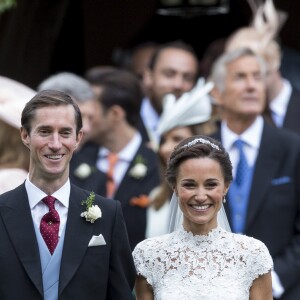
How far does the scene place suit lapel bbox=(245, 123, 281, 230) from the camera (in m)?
8.47

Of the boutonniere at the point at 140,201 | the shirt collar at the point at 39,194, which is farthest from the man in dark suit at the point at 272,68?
the shirt collar at the point at 39,194

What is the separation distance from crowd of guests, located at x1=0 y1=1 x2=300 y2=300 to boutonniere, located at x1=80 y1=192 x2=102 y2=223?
0.03 m

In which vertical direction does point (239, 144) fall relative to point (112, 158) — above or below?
above

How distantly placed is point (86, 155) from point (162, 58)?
5.47ft

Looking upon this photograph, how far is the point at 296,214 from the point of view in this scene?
335 inches

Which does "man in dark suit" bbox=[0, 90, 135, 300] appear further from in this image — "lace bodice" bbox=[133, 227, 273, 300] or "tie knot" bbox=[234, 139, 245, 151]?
"tie knot" bbox=[234, 139, 245, 151]

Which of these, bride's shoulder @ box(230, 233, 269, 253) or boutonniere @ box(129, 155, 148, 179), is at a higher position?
bride's shoulder @ box(230, 233, 269, 253)

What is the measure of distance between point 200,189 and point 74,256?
27.2 inches

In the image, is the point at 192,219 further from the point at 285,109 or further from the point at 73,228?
the point at 285,109

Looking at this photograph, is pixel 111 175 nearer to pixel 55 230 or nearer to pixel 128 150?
pixel 128 150

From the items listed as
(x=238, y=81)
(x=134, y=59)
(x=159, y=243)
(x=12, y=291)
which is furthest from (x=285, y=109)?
(x=12, y=291)

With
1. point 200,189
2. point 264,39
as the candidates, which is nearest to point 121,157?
point 264,39

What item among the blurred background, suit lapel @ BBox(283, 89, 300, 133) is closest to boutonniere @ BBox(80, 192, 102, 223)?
suit lapel @ BBox(283, 89, 300, 133)

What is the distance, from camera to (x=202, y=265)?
659 centimetres
